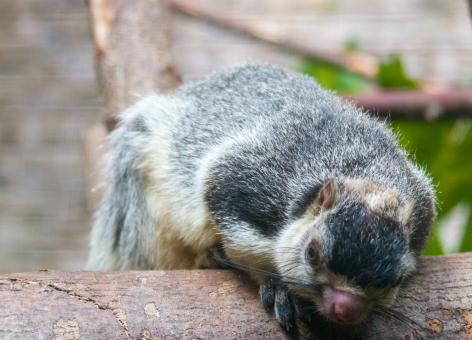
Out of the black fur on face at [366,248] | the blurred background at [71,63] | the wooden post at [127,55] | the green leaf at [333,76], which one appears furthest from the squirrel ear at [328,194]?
the blurred background at [71,63]

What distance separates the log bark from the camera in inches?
101

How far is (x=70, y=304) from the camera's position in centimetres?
263

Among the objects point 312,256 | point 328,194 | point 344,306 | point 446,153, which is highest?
point 328,194

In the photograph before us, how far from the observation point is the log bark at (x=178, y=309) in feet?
8.39

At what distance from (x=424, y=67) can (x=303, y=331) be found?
675cm

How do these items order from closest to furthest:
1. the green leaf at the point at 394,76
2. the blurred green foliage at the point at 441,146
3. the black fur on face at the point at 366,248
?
the black fur on face at the point at 366,248
the blurred green foliage at the point at 441,146
the green leaf at the point at 394,76

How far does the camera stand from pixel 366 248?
245cm

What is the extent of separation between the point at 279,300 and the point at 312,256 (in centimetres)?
36

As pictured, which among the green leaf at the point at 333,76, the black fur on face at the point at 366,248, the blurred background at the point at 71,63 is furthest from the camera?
the blurred background at the point at 71,63

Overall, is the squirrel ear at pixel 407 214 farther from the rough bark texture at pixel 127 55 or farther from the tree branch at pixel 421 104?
the rough bark texture at pixel 127 55

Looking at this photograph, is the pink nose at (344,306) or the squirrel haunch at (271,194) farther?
A: the squirrel haunch at (271,194)

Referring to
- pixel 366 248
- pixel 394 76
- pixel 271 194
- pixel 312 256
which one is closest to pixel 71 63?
pixel 394 76

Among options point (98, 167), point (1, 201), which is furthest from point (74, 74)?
point (98, 167)

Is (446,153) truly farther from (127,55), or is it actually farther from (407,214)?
(127,55)
